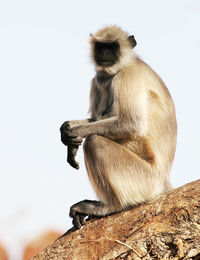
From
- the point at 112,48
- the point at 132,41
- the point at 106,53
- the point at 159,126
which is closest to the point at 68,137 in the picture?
the point at 159,126

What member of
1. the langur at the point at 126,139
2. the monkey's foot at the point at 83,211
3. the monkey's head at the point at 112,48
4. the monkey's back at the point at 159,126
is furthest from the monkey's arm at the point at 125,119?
the monkey's foot at the point at 83,211

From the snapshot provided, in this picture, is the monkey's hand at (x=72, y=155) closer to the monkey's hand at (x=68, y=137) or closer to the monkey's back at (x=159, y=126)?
the monkey's hand at (x=68, y=137)

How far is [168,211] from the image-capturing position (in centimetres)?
484

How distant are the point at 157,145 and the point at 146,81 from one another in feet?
2.77

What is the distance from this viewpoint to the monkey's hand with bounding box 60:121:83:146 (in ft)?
19.0

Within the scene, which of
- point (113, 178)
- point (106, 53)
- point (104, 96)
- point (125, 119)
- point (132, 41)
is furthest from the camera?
point (132, 41)

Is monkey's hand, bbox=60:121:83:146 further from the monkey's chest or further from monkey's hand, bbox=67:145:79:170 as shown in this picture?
the monkey's chest

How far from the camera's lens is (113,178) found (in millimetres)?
5500

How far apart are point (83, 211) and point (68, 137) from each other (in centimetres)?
95

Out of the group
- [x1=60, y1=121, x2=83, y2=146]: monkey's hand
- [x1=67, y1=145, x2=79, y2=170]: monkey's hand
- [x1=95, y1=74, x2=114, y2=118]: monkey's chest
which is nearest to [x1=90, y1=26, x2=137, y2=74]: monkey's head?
[x1=95, y1=74, x2=114, y2=118]: monkey's chest

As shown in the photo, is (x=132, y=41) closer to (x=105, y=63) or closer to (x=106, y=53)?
(x=106, y=53)

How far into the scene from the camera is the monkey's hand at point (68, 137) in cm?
580

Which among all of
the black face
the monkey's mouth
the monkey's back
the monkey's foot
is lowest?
the monkey's foot

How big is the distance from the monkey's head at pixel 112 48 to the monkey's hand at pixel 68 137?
3.24 ft
